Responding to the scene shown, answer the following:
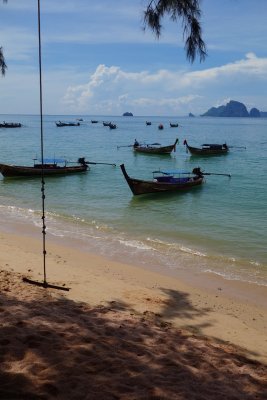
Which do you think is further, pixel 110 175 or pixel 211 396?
pixel 110 175

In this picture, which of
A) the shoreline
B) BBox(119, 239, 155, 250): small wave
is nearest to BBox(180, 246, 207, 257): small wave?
BBox(119, 239, 155, 250): small wave

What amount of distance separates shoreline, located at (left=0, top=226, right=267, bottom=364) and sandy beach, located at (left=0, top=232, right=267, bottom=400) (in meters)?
0.03

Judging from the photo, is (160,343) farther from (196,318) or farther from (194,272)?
(194,272)

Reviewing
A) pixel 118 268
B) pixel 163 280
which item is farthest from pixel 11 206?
pixel 163 280

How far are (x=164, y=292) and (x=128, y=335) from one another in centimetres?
394

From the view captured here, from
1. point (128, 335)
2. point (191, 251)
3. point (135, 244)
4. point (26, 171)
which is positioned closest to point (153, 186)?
point (135, 244)

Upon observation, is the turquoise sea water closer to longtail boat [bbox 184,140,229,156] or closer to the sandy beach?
the sandy beach

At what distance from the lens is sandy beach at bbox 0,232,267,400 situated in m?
4.49

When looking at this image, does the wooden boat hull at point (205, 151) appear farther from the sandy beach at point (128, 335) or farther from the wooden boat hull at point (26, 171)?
the sandy beach at point (128, 335)

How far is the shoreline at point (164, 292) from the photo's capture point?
8.02 meters

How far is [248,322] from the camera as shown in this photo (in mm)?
8695

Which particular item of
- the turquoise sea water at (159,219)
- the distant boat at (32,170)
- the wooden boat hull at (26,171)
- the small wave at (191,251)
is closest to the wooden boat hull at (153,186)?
the turquoise sea water at (159,219)

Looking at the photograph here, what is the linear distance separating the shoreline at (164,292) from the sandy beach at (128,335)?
0.09 ft

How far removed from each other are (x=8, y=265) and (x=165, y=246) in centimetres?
587
